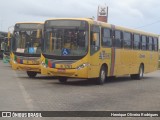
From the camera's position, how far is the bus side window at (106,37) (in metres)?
21.4

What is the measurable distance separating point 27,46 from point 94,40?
509 cm

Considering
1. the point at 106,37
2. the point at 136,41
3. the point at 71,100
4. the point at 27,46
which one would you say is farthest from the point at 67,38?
the point at 136,41

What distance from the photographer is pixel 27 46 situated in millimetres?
24141

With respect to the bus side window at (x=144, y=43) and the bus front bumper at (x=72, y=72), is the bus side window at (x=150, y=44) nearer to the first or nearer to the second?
the bus side window at (x=144, y=43)

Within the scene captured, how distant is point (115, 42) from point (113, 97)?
24.5ft

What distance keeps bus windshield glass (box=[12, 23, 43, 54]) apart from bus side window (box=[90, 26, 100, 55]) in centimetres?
418

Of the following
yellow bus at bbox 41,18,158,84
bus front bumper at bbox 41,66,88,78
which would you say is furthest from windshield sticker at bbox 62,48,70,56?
bus front bumper at bbox 41,66,88,78

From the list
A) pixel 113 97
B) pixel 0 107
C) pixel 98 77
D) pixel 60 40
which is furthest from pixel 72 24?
pixel 0 107

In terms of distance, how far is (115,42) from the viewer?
2312 cm

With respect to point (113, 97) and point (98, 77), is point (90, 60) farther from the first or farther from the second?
point (113, 97)

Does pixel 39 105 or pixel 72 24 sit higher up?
pixel 72 24

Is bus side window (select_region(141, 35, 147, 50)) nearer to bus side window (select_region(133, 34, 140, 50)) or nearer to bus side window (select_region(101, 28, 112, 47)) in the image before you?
bus side window (select_region(133, 34, 140, 50))

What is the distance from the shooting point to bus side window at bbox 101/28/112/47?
21.4 metres

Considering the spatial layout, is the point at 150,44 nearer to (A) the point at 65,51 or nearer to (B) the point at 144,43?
(B) the point at 144,43
